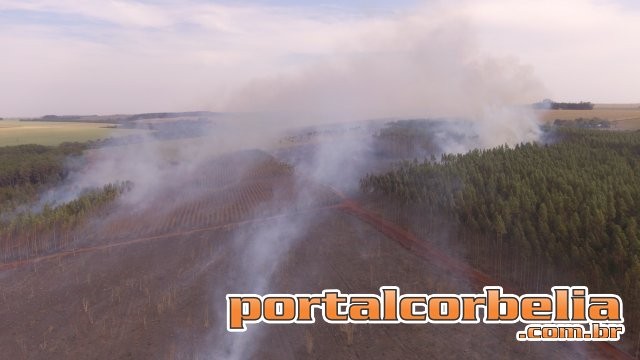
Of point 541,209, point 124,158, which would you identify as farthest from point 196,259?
point 124,158

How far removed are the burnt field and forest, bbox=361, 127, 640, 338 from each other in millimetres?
2040

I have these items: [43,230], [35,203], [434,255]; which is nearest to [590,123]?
[434,255]

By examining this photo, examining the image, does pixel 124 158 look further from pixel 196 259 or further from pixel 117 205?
pixel 196 259

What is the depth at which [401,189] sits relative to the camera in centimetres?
3909

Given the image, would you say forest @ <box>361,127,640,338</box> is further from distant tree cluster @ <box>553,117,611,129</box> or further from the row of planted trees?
distant tree cluster @ <box>553,117,611,129</box>

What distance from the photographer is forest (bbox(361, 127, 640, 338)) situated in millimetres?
21188

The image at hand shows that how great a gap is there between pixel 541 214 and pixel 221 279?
19.1 m

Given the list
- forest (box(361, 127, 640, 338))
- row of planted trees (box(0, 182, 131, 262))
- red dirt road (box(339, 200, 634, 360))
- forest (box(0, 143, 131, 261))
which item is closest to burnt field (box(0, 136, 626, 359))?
red dirt road (box(339, 200, 634, 360))

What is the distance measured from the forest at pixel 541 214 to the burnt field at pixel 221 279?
204cm

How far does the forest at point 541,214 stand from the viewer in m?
21.2

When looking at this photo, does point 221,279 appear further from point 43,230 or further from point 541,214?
point 43,230

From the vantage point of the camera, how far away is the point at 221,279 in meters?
26.8

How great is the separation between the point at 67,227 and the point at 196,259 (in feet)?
57.6

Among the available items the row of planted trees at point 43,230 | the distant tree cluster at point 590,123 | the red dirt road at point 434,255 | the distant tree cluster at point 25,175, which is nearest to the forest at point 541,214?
the red dirt road at point 434,255
